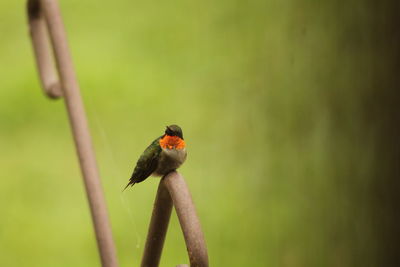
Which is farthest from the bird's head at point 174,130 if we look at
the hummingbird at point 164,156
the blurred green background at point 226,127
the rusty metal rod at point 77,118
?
the blurred green background at point 226,127

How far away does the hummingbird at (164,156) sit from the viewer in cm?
79

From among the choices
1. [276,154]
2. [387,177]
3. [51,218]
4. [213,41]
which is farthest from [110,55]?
[387,177]

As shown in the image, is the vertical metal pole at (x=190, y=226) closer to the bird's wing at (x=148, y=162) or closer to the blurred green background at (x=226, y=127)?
the bird's wing at (x=148, y=162)

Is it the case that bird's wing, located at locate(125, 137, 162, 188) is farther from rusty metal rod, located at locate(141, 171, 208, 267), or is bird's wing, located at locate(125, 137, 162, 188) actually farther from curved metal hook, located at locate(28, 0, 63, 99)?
curved metal hook, located at locate(28, 0, 63, 99)

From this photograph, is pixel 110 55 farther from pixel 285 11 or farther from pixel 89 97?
pixel 285 11

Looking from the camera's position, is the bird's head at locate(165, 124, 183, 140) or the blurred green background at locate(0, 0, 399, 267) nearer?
the bird's head at locate(165, 124, 183, 140)

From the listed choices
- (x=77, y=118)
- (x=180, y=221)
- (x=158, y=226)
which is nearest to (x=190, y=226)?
(x=180, y=221)

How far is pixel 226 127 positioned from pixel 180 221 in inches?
68.9

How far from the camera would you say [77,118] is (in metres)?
1.06

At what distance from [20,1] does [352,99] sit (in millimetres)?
3090

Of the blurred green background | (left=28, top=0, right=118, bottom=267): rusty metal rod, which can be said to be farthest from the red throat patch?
the blurred green background

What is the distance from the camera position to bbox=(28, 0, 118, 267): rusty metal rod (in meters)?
1.00

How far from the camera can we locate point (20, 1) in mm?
4027

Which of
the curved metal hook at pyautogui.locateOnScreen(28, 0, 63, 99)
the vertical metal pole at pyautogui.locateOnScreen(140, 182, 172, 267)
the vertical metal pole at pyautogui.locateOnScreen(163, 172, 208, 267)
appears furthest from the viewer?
the curved metal hook at pyautogui.locateOnScreen(28, 0, 63, 99)
